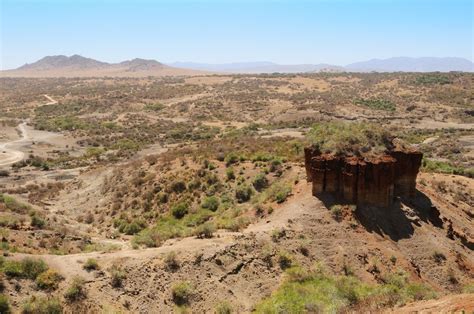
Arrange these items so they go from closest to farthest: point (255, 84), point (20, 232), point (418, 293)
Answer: point (418, 293)
point (20, 232)
point (255, 84)

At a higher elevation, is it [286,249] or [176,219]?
[286,249]

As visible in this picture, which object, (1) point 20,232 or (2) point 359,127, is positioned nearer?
(1) point 20,232

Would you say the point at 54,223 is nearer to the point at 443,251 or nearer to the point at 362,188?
the point at 362,188

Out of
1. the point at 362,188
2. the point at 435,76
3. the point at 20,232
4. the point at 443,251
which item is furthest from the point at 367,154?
the point at 435,76

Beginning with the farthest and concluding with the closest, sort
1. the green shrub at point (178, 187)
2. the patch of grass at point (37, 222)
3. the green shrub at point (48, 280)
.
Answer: the green shrub at point (178, 187) → the patch of grass at point (37, 222) → the green shrub at point (48, 280)

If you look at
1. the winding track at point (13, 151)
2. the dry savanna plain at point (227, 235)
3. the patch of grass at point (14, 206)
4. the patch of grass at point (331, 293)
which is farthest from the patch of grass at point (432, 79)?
the patch of grass at point (331, 293)

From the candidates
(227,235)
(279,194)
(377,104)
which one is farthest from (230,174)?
(377,104)

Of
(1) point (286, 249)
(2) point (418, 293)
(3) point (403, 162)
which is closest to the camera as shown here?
(2) point (418, 293)

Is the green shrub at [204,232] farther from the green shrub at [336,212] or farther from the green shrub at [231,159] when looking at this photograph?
the green shrub at [231,159]
